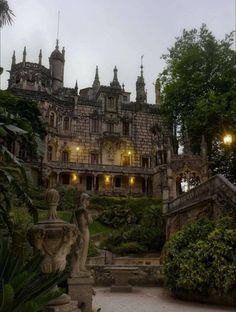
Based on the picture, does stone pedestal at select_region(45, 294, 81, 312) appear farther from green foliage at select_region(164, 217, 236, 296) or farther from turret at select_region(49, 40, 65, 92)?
turret at select_region(49, 40, 65, 92)

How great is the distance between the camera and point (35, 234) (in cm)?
733

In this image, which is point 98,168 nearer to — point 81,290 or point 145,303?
point 145,303

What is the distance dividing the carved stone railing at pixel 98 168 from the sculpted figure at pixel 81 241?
3226 centimetres

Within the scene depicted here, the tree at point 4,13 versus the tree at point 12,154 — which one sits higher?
the tree at point 4,13

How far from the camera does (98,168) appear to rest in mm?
43562

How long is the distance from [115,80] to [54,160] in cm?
1419

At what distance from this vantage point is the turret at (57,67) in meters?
48.6

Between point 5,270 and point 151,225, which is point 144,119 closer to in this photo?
point 151,225

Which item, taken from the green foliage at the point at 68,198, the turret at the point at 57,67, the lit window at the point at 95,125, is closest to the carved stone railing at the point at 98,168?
the green foliage at the point at 68,198

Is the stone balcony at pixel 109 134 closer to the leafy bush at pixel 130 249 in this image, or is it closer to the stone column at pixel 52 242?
the leafy bush at pixel 130 249

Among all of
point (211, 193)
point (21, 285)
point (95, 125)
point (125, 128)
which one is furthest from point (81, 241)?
point (125, 128)

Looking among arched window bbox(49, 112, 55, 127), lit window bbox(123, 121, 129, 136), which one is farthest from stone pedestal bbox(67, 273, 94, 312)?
lit window bbox(123, 121, 129, 136)

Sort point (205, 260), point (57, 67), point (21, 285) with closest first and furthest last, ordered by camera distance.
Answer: point (21, 285)
point (205, 260)
point (57, 67)

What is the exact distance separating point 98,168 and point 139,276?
26832 millimetres
